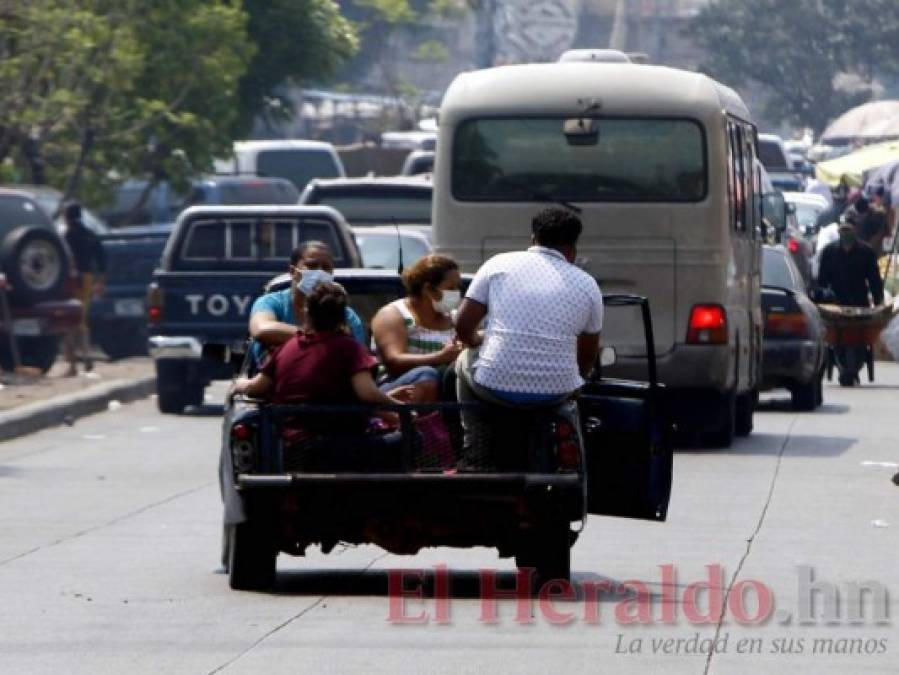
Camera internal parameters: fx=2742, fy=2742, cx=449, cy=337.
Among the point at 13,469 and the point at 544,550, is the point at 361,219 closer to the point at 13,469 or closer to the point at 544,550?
the point at 13,469

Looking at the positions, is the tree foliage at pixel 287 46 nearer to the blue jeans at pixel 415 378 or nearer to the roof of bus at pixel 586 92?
the roof of bus at pixel 586 92

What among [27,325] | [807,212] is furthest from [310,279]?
[807,212]

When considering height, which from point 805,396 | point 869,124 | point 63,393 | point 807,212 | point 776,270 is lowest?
point 869,124

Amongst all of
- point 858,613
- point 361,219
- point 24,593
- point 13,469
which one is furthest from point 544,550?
point 361,219

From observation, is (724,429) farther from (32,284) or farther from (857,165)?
(857,165)

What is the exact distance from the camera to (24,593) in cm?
1148

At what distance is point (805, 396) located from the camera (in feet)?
78.6

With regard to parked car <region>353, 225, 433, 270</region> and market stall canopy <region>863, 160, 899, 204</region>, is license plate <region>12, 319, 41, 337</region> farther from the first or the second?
market stall canopy <region>863, 160, 899, 204</region>

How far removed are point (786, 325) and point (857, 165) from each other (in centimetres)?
2513

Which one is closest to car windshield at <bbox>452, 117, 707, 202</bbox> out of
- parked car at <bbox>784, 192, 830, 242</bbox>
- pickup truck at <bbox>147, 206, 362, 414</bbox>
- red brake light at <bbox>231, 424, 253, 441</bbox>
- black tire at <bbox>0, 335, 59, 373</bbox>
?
pickup truck at <bbox>147, 206, 362, 414</bbox>

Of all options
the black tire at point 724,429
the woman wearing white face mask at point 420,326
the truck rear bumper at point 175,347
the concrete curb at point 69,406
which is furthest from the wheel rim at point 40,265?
the woman wearing white face mask at point 420,326

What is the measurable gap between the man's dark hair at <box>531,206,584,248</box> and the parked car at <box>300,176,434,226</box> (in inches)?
650

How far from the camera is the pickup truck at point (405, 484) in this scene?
11141mm

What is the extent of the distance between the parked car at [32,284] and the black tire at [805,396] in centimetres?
646
